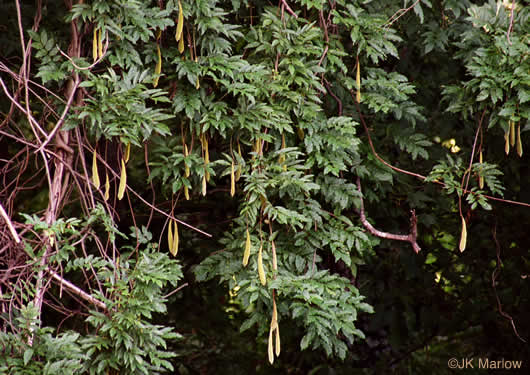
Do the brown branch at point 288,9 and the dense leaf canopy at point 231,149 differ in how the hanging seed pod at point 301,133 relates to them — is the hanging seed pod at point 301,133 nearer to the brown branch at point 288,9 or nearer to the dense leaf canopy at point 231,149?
the dense leaf canopy at point 231,149

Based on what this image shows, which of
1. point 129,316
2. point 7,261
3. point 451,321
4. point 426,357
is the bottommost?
point 426,357

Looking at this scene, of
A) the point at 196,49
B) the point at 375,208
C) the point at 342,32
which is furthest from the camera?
the point at 375,208

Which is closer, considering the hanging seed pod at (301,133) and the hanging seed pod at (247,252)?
the hanging seed pod at (247,252)

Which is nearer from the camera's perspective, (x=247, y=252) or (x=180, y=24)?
(x=180, y=24)

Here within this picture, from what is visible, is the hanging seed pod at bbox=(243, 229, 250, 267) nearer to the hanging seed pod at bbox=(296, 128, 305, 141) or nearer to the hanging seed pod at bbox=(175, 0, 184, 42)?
the hanging seed pod at bbox=(296, 128, 305, 141)

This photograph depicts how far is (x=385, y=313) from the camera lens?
4.59 m

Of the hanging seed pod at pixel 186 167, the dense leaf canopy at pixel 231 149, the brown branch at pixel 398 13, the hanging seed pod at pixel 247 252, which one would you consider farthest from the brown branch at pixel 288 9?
the hanging seed pod at pixel 247 252

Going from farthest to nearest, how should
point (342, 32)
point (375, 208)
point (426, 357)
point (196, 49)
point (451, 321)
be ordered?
point (426, 357)
point (451, 321)
point (375, 208)
point (342, 32)
point (196, 49)

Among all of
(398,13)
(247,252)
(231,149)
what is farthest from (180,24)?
(398,13)

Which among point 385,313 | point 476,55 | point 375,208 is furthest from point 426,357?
point 476,55

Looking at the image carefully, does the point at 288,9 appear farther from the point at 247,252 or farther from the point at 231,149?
the point at 247,252

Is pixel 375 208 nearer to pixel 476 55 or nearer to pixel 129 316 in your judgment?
pixel 476 55

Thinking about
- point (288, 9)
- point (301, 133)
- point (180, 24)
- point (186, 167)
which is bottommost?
point (186, 167)

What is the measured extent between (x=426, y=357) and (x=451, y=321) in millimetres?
738
